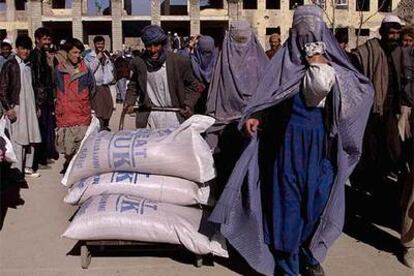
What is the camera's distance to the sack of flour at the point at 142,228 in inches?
153

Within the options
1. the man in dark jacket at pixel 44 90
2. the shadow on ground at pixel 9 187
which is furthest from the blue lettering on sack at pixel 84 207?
the man in dark jacket at pixel 44 90

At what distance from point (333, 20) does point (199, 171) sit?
35341 mm

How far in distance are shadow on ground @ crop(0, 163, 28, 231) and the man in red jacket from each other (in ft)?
2.11

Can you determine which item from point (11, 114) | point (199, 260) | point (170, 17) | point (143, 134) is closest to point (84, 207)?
point (143, 134)

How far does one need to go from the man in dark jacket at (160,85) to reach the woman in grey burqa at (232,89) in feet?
0.76

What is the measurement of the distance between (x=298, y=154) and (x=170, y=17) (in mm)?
33976

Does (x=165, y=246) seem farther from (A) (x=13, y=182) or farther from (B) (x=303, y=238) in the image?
(A) (x=13, y=182)

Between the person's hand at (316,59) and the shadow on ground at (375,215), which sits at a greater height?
the person's hand at (316,59)

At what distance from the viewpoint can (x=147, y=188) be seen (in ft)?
13.8

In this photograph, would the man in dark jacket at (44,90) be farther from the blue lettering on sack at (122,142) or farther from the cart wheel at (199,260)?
A: the cart wheel at (199,260)

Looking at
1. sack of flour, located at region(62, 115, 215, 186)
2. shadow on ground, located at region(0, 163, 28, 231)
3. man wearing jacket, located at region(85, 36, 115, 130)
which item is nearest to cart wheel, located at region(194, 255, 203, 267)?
sack of flour, located at region(62, 115, 215, 186)

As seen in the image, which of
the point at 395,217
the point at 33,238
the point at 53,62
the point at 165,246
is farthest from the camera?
the point at 53,62

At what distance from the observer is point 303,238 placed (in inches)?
147

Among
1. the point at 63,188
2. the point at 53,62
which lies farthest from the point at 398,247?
the point at 53,62
